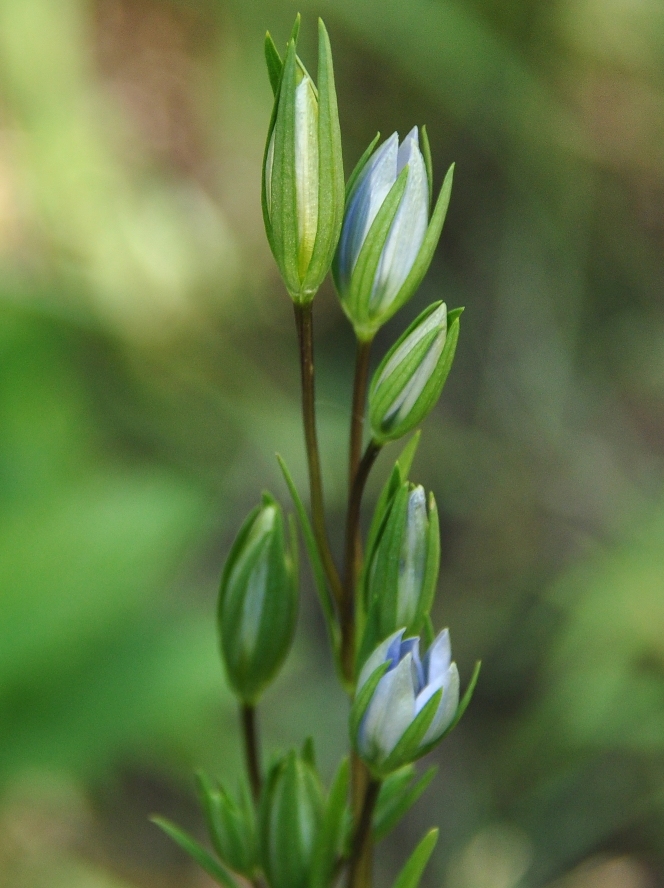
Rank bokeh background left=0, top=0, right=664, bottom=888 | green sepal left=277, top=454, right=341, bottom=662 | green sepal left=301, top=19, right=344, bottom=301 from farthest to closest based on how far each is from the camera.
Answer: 1. bokeh background left=0, top=0, right=664, bottom=888
2. green sepal left=277, top=454, right=341, bottom=662
3. green sepal left=301, top=19, right=344, bottom=301

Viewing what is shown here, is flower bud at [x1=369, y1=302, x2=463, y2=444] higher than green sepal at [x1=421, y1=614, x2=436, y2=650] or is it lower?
higher

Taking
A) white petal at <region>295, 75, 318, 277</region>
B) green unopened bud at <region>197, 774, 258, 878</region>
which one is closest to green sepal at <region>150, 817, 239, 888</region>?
green unopened bud at <region>197, 774, 258, 878</region>

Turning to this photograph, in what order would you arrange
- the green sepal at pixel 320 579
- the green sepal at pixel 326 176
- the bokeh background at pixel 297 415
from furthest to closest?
the bokeh background at pixel 297 415 < the green sepal at pixel 320 579 < the green sepal at pixel 326 176

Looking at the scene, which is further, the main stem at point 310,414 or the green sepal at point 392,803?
the green sepal at point 392,803

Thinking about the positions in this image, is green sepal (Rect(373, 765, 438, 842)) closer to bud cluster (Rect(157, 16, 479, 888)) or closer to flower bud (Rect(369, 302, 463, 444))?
bud cluster (Rect(157, 16, 479, 888))

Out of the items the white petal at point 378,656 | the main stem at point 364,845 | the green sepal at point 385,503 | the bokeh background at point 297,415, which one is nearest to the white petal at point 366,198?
the green sepal at point 385,503

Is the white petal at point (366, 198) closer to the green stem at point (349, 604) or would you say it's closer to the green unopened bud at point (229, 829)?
the green stem at point (349, 604)

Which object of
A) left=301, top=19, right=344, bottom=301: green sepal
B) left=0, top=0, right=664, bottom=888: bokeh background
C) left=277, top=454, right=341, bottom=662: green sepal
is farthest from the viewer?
left=0, top=0, right=664, bottom=888: bokeh background
